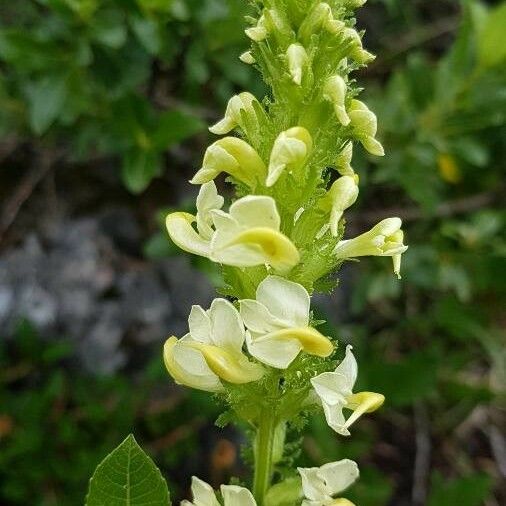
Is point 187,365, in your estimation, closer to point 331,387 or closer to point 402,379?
point 331,387

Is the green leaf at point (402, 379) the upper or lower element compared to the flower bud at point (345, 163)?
lower

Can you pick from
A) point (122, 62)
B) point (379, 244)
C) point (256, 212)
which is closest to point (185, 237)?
point (256, 212)

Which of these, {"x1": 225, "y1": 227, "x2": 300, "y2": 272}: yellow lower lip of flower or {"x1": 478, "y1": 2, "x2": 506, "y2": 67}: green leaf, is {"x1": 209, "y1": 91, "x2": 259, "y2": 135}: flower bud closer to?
{"x1": 225, "y1": 227, "x2": 300, "y2": 272}: yellow lower lip of flower

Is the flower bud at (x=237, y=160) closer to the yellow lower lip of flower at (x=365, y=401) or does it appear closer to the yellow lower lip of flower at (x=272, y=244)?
the yellow lower lip of flower at (x=272, y=244)

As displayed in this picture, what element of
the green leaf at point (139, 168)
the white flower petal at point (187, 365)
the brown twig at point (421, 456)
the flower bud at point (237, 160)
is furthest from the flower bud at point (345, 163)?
the brown twig at point (421, 456)

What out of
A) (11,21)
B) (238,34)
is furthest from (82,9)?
(11,21)

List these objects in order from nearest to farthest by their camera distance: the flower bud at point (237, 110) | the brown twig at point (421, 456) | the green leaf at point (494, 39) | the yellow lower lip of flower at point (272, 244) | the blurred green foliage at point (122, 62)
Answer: the yellow lower lip of flower at point (272, 244)
the flower bud at point (237, 110)
the blurred green foliage at point (122, 62)
the green leaf at point (494, 39)
the brown twig at point (421, 456)
